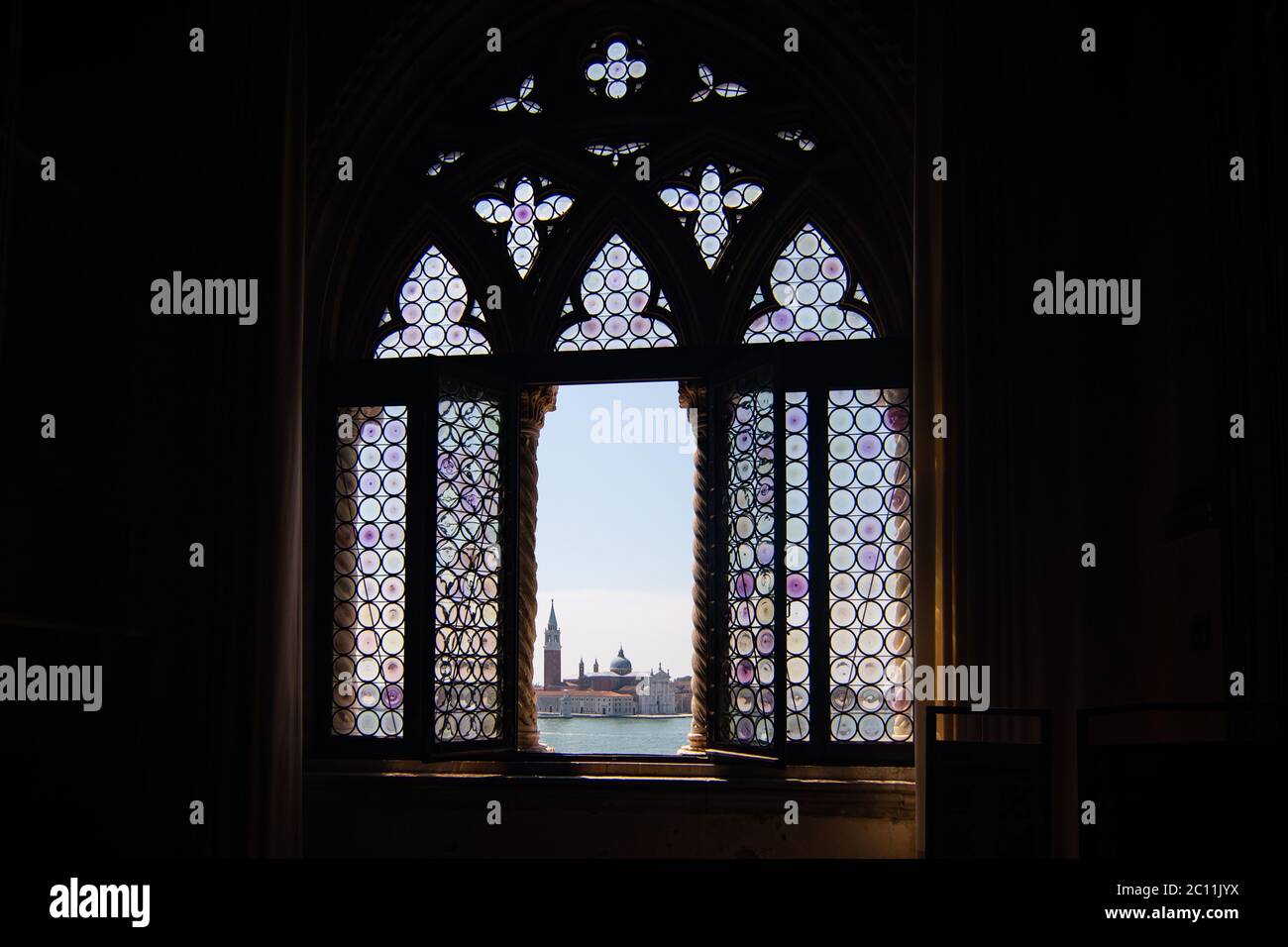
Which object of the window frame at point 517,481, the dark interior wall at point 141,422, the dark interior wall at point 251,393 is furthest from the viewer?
the window frame at point 517,481

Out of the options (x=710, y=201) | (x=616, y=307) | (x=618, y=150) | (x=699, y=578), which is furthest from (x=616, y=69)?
(x=699, y=578)

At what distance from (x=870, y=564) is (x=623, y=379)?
138cm

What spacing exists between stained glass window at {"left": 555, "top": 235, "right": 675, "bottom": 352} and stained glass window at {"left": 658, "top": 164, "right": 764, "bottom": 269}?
0.94ft

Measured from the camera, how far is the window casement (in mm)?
5539

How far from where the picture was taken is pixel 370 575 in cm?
596

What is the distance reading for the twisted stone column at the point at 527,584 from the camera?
234 inches

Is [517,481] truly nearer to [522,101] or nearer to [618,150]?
[618,150]

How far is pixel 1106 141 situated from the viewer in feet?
15.7

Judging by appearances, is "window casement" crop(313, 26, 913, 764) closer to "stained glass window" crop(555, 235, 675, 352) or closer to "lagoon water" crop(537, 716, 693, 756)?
"stained glass window" crop(555, 235, 675, 352)

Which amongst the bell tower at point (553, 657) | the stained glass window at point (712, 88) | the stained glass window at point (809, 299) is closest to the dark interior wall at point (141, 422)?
the stained glass window at point (712, 88)

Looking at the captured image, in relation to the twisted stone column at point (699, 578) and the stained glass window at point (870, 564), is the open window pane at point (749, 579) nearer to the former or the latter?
the twisted stone column at point (699, 578)

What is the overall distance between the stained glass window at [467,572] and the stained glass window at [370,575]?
0.67 ft
